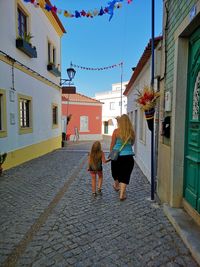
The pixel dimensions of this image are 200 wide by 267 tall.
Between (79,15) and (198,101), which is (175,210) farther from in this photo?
(79,15)

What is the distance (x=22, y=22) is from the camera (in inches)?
325

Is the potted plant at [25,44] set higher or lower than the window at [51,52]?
lower

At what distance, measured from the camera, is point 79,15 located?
553 centimetres

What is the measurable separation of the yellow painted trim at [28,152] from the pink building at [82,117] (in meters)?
10.8

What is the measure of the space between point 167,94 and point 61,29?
39.0 feet

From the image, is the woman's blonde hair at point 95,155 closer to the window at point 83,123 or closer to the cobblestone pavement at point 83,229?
the cobblestone pavement at point 83,229

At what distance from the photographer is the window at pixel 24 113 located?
8.14m

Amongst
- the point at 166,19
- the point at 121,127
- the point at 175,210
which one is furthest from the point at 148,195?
the point at 166,19

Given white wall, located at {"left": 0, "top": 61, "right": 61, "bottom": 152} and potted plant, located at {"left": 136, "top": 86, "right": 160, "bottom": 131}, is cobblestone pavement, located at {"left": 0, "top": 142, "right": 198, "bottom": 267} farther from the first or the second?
white wall, located at {"left": 0, "top": 61, "right": 61, "bottom": 152}

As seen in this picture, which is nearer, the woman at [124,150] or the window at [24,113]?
the woman at [124,150]

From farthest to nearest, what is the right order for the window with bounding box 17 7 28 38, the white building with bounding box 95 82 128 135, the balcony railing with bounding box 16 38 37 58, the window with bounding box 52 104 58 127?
the white building with bounding box 95 82 128 135
the window with bounding box 52 104 58 127
the window with bounding box 17 7 28 38
the balcony railing with bounding box 16 38 37 58

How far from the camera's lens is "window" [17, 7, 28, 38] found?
799 cm

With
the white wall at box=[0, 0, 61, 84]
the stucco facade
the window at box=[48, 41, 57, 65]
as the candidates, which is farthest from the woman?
the window at box=[48, 41, 57, 65]

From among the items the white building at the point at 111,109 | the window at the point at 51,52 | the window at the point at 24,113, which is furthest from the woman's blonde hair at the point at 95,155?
the white building at the point at 111,109
